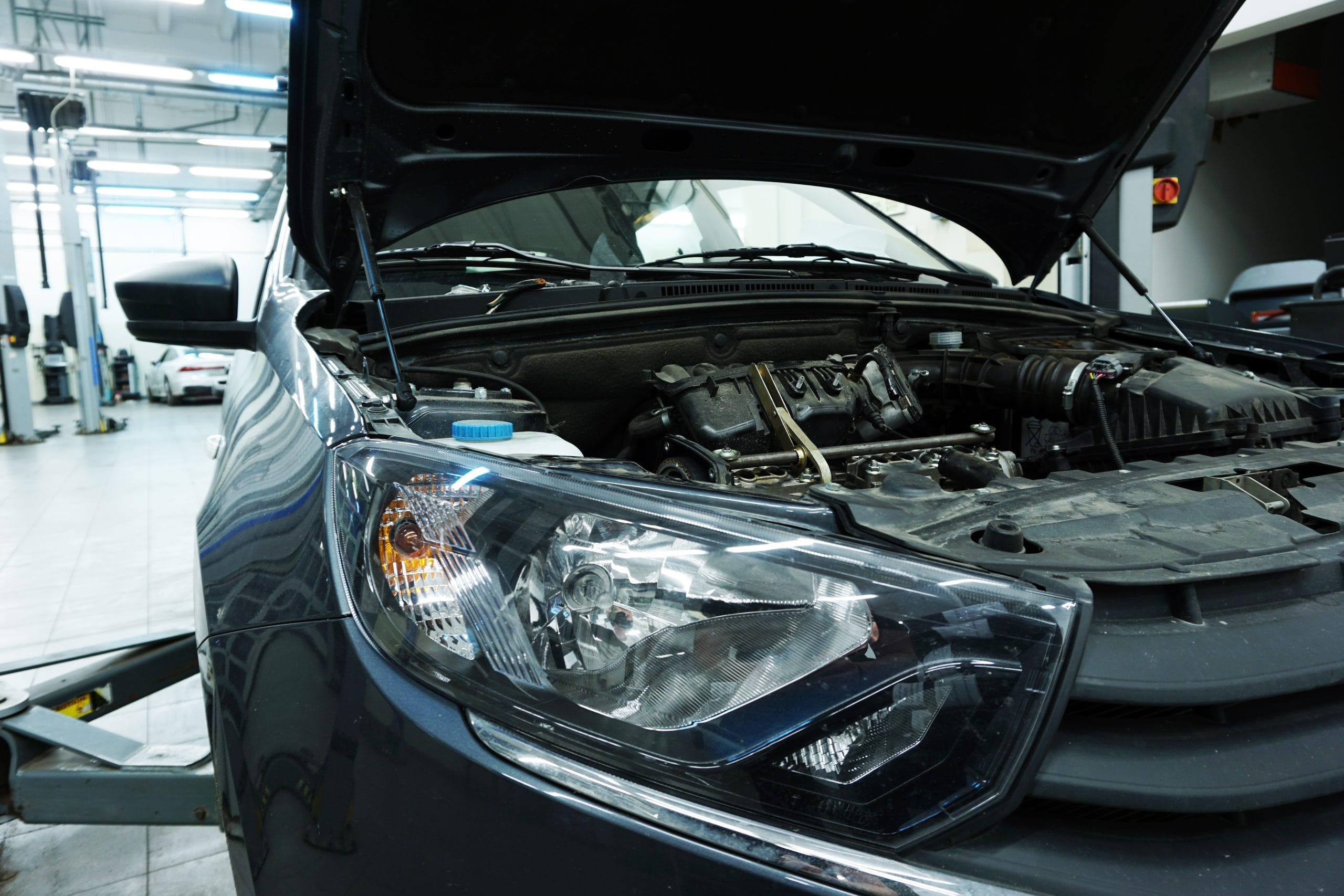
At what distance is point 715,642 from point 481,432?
1.44 feet

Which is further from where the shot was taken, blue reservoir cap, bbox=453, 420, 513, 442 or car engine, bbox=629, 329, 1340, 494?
car engine, bbox=629, 329, 1340, 494

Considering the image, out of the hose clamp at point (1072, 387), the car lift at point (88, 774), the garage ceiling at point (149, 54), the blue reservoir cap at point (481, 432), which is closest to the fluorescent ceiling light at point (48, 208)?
the garage ceiling at point (149, 54)

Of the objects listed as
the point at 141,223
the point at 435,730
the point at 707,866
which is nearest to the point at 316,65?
the point at 435,730

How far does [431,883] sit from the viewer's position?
0.67m

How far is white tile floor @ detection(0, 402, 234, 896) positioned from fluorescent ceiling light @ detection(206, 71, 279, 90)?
4.51m

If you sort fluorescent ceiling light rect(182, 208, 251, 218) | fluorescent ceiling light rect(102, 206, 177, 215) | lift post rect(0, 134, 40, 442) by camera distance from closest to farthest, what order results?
lift post rect(0, 134, 40, 442) < fluorescent ceiling light rect(102, 206, 177, 215) < fluorescent ceiling light rect(182, 208, 251, 218)

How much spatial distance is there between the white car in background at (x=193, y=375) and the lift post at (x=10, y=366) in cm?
398

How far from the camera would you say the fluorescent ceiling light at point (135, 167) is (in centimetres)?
1396

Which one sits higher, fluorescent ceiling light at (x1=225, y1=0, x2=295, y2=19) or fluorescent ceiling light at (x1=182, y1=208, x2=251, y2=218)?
fluorescent ceiling light at (x1=225, y1=0, x2=295, y2=19)

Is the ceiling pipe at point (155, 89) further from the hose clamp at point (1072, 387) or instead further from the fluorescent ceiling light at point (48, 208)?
the hose clamp at point (1072, 387)

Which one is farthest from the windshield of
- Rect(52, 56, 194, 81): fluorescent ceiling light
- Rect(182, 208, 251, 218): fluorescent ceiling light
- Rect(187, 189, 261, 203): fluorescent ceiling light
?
Rect(182, 208, 251, 218): fluorescent ceiling light

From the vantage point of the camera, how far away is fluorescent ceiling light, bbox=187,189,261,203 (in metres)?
16.6

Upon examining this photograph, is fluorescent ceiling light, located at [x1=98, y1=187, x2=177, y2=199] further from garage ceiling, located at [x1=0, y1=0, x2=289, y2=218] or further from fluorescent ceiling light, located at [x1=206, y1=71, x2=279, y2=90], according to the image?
fluorescent ceiling light, located at [x1=206, y1=71, x2=279, y2=90]

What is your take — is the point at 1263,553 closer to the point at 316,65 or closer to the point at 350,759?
the point at 350,759
